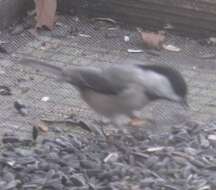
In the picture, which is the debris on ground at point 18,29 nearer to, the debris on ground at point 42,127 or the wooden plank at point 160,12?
the wooden plank at point 160,12

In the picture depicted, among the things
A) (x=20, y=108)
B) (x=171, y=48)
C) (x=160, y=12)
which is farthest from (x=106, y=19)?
(x=20, y=108)

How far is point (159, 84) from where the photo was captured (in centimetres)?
414

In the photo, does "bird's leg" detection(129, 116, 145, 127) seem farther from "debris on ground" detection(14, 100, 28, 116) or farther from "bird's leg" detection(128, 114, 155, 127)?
"debris on ground" detection(14, 100, 28, 116)

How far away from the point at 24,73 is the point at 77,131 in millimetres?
1006

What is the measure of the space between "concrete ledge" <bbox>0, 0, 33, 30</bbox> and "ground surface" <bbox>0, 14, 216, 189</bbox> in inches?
5.8

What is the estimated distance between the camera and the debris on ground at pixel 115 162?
13.1 feet

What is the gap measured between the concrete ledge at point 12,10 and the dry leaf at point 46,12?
18cm

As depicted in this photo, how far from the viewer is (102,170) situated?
409 cm

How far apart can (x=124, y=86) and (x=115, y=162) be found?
399 mm

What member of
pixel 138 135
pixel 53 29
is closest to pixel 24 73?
pixel 53 29

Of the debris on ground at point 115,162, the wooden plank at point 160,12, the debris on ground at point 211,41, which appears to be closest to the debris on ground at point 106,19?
the wooden plank at point 160,12

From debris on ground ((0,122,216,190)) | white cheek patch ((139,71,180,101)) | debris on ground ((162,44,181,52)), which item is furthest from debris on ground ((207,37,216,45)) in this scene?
white cheek patch ((139,71,180,101))

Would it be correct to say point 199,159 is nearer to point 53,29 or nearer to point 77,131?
point 77,131

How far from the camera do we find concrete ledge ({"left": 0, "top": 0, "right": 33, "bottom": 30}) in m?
6.23
